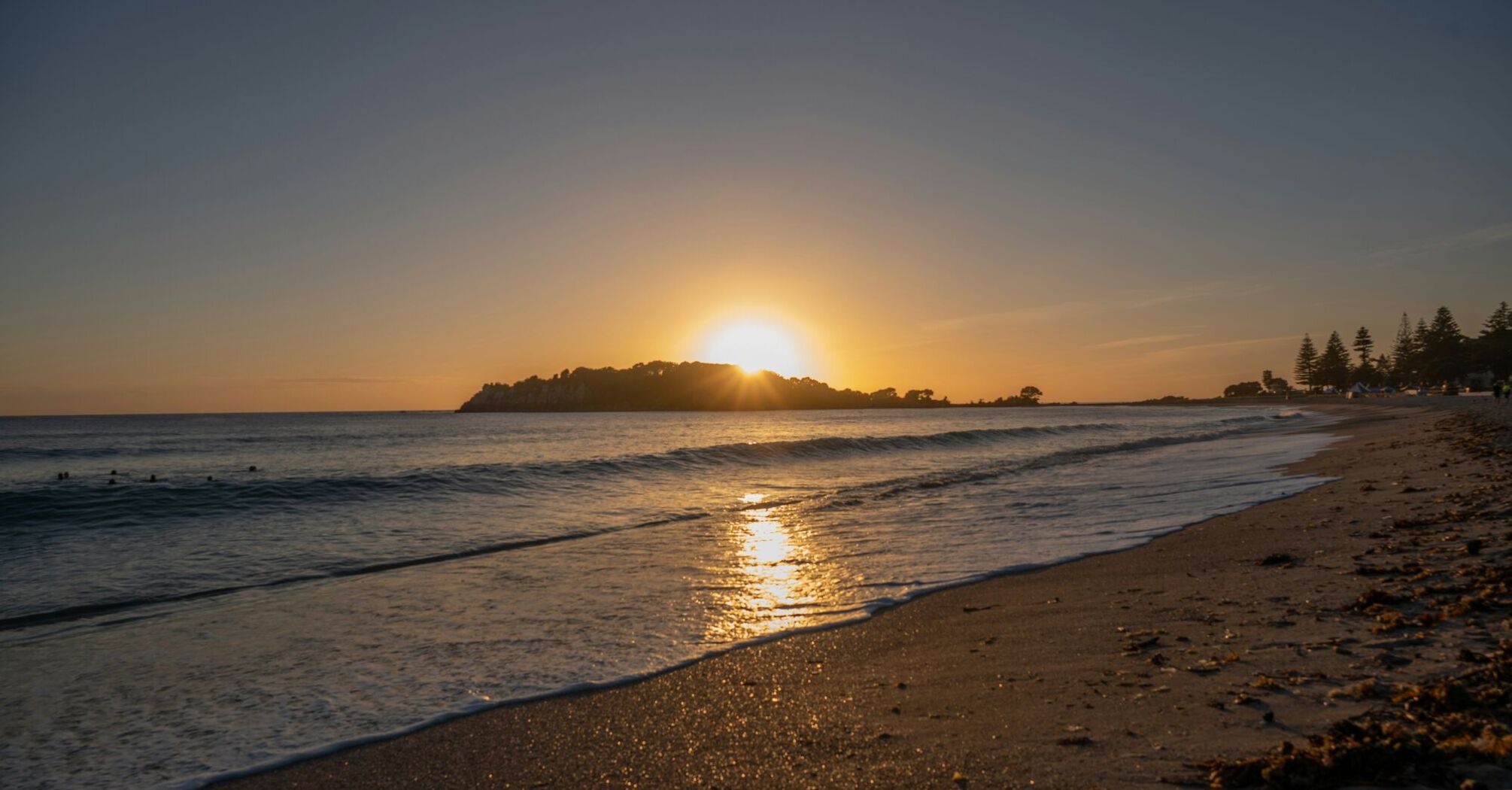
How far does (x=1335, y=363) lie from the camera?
5714 inches

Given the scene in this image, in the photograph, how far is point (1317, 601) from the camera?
601 cm

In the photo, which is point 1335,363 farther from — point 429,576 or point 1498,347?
point 429,576

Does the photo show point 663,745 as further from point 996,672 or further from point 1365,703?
point 1365,703

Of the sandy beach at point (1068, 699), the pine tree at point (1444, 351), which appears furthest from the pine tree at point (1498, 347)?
the sandy beach at point (1068, 699)

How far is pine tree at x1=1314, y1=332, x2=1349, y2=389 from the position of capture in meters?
144

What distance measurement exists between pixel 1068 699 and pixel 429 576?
27.3 feet

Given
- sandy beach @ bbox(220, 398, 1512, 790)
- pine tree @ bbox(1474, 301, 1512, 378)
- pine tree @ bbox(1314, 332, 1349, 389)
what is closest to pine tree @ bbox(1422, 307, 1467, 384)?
pine tree @ bbox(1474, 301, 1512, 378)

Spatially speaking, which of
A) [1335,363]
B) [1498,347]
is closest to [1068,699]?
[1498,347]

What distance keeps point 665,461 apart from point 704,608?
22220mm

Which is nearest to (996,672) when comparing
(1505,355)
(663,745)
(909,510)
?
(663,745)

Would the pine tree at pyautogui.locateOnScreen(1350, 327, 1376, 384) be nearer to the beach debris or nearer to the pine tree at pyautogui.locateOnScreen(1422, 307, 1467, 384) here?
the pine tree at pyautogui.locateOnScreen(1422, 307, 1467, 384)

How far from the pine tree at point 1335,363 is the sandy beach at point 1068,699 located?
566ft

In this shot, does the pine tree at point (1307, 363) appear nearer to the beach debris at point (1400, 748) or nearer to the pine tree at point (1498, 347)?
the pine tree at point (1498, 347)

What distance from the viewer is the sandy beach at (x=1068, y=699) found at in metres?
3.54
